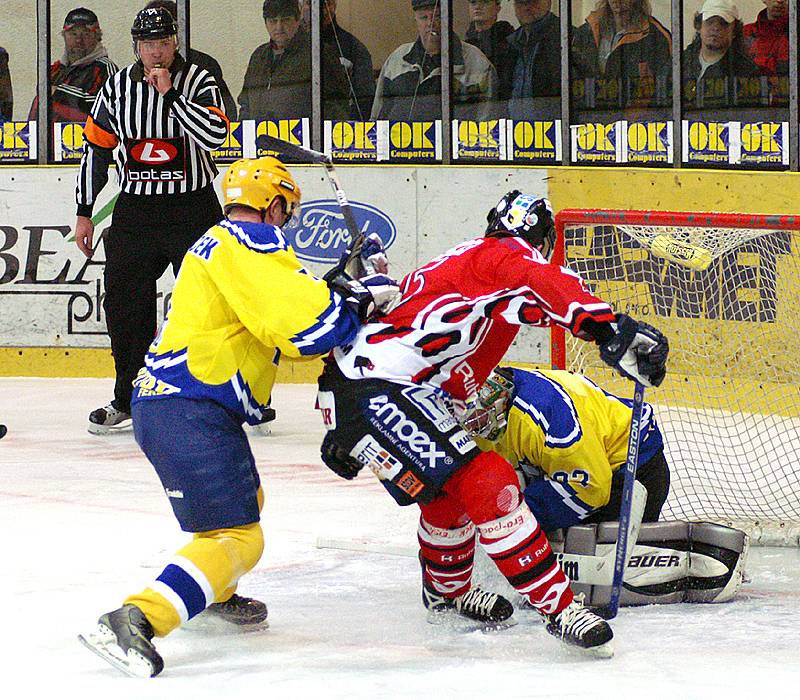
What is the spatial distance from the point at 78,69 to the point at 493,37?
1.91 metres

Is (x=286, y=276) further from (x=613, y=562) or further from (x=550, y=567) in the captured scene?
(x=613, y=562)

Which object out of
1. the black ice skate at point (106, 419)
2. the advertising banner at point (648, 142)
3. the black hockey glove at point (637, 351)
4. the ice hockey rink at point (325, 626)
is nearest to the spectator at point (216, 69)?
the advertising banner at point (648, 142)

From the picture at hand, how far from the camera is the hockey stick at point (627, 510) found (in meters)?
3.22

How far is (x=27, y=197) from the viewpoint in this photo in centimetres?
703

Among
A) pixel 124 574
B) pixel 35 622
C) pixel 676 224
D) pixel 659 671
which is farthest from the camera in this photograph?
pixel 676 224

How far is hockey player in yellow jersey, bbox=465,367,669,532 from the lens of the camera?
3.38m

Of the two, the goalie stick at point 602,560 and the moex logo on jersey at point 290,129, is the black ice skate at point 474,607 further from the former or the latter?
the moex logo on jersey at point 290,129

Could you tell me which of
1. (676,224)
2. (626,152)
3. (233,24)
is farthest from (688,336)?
(233,24)

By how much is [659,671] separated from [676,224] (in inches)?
66.1

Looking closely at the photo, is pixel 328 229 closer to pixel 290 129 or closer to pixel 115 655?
pixel 290 129

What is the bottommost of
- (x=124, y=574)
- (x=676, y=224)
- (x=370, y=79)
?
(x=124, y=574)

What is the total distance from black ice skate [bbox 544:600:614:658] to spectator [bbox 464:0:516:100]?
4.27m

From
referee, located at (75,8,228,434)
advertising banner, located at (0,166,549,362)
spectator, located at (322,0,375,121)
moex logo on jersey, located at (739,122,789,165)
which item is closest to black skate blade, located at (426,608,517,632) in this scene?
referee, located at (75,8,228,434)

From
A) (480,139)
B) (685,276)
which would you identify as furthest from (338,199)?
(480,139)
